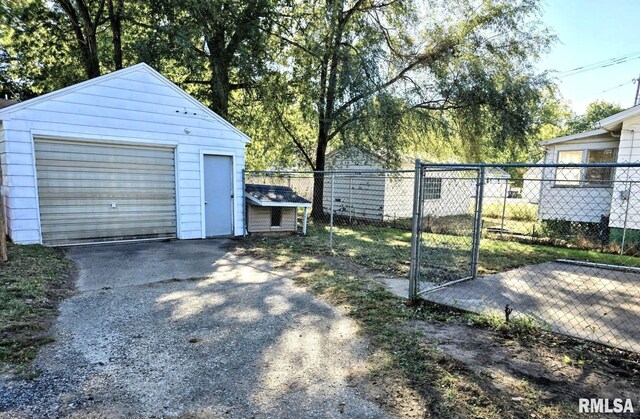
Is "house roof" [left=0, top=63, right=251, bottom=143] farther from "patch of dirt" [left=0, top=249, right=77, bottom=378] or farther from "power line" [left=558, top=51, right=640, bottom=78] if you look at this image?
"power line" [left=558, top=51, right=640, bottom=78]

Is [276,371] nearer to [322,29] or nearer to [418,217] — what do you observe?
[418,217]

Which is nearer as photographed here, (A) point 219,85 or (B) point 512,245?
(B) point 512,245

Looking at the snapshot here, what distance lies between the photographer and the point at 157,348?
9.72 ft

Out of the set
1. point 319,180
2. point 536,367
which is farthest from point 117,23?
point 536,367

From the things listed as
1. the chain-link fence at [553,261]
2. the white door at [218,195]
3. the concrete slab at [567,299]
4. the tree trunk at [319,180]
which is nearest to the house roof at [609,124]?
the chain-link fence at [553,261]

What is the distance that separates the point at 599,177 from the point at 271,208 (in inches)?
393

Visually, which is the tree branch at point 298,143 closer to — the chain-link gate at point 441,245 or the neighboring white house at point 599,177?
the chain-link gate at point 441,245

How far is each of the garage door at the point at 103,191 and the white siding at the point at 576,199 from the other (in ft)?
35.7

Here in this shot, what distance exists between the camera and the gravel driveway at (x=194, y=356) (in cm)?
219

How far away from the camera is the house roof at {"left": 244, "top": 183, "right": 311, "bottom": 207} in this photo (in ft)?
29.3

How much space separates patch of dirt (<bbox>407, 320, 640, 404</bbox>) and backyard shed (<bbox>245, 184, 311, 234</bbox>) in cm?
620

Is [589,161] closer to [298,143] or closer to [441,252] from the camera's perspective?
[441,252]

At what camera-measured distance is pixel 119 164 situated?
24.2 feet

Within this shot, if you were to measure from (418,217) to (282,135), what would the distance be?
10.8 m
